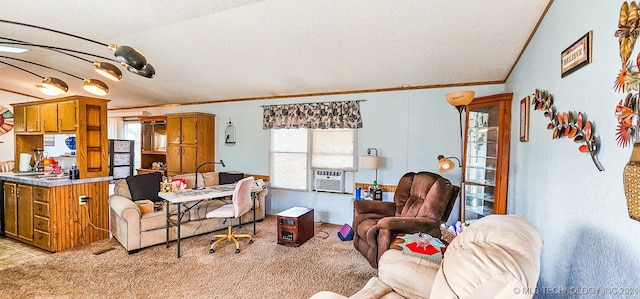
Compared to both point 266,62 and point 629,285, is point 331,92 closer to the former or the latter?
point 266,62

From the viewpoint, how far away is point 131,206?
11.5ft

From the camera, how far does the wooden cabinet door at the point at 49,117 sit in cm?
390

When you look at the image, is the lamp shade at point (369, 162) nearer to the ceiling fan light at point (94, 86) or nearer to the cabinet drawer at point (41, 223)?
the ceiling fan light at point (94, 86)

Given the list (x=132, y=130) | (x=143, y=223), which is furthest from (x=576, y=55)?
(x=132, y=130)

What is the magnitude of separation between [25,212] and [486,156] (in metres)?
5.72

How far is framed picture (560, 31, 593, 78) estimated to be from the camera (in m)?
1.40

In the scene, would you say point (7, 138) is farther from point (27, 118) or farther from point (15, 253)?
point (15, 253)

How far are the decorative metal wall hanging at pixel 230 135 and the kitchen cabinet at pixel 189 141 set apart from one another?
33 cm

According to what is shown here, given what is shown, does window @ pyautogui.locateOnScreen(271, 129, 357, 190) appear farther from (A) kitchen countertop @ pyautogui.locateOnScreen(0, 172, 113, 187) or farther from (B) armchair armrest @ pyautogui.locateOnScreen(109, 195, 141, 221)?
(A) kitchen countertop @ pyautogui.locateOnScreen(0, 172, 113, 187)

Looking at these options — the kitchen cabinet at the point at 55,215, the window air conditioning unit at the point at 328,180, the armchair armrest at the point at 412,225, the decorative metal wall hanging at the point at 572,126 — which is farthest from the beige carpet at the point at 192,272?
the decorative metal wall hanging at the point at 572,126

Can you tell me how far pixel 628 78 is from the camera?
40.3 inches

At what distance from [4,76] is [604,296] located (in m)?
8.30

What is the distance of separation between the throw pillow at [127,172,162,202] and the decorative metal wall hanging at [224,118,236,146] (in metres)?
1.65

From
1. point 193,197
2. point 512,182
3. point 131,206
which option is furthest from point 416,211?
point 131,206
